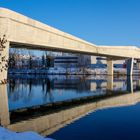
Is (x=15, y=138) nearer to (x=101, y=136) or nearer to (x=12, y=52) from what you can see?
(x=101, y=136)

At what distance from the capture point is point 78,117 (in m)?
15.9

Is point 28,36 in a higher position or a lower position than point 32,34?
lower

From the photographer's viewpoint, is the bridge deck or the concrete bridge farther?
the bridge deck

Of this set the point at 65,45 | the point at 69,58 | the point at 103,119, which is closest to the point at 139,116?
the point at 103,119

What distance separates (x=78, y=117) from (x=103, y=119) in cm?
123

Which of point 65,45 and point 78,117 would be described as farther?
point 65,45

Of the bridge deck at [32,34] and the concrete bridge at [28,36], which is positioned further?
the bridge deck at [32,34]

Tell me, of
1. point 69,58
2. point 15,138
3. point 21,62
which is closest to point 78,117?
point 15,138

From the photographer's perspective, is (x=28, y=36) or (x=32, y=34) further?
(x=32, y=34)

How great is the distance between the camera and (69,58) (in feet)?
570

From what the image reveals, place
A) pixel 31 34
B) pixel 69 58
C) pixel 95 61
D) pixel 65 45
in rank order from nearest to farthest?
1. pixel 31 34
2. pixel 65 45
3. pixel 95 61
4. pixel 69 58

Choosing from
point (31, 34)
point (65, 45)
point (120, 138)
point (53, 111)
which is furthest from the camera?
point (65, 45)

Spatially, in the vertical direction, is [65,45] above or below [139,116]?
above

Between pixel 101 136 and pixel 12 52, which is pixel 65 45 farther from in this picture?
pixel 12 52
